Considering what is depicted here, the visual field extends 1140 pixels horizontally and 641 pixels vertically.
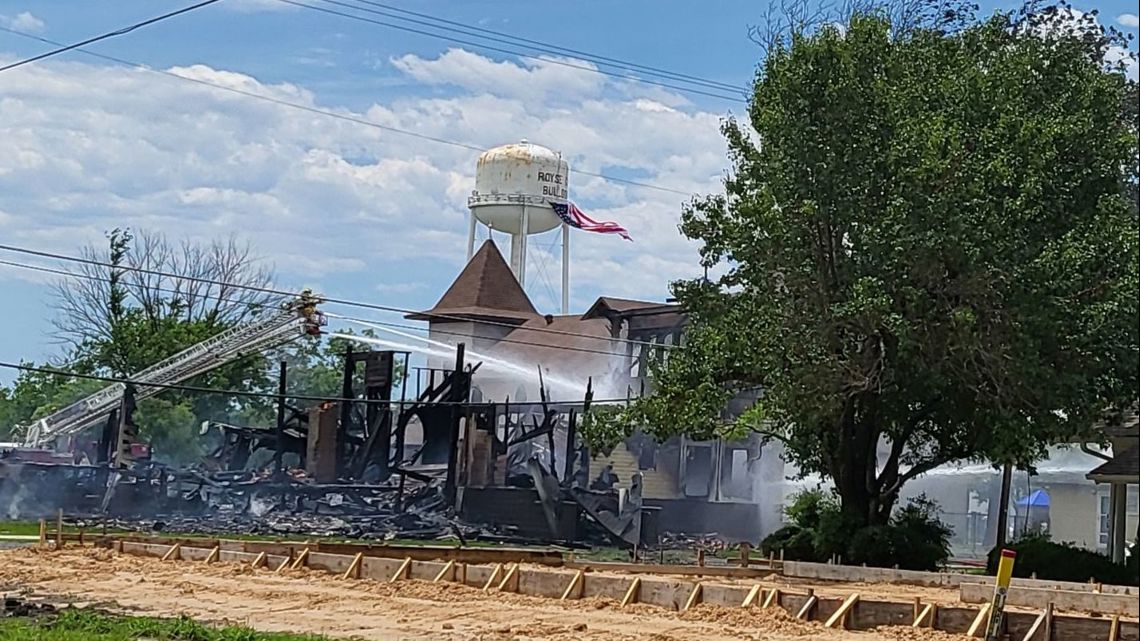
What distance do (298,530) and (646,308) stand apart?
21565 mm

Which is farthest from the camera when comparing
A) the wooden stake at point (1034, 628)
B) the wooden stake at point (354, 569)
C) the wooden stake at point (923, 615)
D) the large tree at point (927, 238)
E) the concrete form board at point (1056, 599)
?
the large tree at point (927, 238)

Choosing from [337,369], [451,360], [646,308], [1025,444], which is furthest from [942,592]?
[337,369]

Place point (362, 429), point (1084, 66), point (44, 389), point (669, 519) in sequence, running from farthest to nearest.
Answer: point (44, 389) → point (669, 519) → point (362, 429) → point (1084, 66)

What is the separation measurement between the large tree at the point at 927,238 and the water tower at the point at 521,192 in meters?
48.8

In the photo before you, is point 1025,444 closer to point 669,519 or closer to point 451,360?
point 669,519

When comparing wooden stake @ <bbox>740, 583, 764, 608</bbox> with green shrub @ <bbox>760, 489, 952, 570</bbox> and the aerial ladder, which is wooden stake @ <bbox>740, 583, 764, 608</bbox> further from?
the aerial ladder

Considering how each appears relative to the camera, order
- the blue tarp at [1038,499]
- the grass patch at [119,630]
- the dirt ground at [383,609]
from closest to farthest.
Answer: the grass patch at [119,630] < the dirt ground at [383,609] < the blue tarp at [1038,499]

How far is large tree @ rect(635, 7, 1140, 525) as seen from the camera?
84.9 feet

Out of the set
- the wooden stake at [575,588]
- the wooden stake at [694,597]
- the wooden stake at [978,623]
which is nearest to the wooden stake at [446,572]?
the wooden stake at [575,588]

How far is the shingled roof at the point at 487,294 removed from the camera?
73.6 metres

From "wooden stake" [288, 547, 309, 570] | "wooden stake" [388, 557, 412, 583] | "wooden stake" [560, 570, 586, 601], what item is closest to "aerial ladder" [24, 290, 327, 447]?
"wooden stake" [288, 547, 309, 570]

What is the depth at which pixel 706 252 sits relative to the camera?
3203 cm

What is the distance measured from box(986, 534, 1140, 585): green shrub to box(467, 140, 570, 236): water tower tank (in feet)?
175

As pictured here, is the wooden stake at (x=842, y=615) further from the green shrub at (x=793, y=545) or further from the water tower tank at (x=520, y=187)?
the water tower tank at (x=520, y=187)
